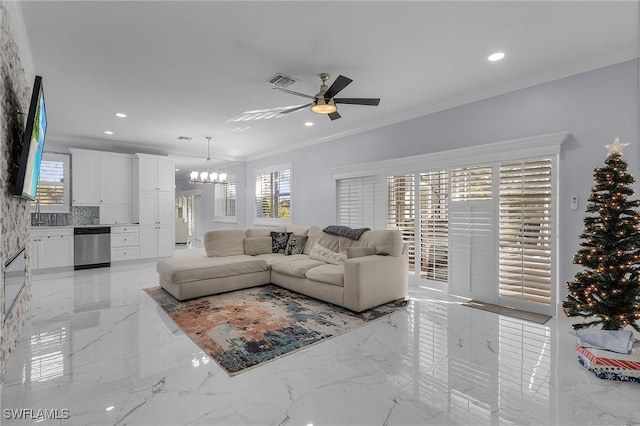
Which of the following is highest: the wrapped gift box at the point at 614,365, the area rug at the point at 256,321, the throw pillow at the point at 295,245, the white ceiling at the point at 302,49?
the white ceiling at the point at 302,49

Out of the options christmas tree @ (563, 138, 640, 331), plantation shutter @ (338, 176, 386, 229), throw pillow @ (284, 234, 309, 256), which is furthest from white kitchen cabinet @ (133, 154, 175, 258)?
christmas tree @ (563, 138, 640, 331)

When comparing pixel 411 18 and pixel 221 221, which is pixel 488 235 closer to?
pixel 411 18

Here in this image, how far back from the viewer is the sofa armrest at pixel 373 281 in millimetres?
3438

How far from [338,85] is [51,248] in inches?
242

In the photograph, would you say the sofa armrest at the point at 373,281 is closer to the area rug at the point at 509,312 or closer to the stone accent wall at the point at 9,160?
the area rug at the point at 509,312

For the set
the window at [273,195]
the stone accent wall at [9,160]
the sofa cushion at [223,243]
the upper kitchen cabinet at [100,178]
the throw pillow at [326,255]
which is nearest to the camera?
the stone accent wall at [9,160]

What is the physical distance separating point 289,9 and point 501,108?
2.88 meters

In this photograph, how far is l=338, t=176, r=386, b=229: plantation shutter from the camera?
5.22 metres

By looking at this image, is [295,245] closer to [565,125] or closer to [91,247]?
[565,125]

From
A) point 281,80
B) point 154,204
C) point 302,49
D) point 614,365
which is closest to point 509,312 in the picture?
point 614,365

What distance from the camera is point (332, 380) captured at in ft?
6.91

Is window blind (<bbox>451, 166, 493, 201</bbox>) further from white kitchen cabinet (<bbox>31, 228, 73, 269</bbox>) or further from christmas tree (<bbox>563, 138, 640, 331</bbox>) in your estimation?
white kitchen cabinet (<bbox>31, 228, 73, 269</bbox>)

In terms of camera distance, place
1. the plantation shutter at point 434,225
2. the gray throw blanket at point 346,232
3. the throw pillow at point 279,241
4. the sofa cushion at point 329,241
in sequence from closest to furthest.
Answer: the plantation shutter at point 434,225
the gray throw blanket at point 346,232
the sofa cushion at point 329,241
the throw pillow at point 279,241

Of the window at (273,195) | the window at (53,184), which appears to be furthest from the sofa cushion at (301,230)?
the window at (53,184)
